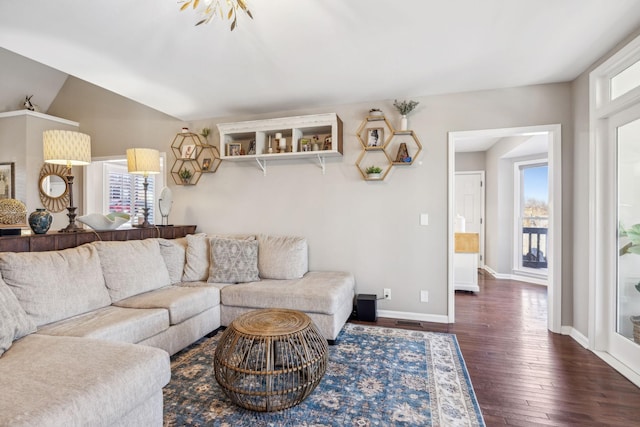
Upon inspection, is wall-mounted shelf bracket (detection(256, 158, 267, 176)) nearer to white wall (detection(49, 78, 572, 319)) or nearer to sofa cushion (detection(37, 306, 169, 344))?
white wall (detection(49, 78, 572, 319))

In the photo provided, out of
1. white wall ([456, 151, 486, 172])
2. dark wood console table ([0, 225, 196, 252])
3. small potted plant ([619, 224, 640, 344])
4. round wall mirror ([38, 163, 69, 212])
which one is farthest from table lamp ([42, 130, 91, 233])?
white wall ([456, 151, 486, 172])

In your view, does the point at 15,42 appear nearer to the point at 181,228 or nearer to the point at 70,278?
the point at 70,278

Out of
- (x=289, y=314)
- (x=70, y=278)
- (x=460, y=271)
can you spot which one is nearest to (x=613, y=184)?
(x=460, y=271)

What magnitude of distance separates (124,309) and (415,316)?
2.77 m

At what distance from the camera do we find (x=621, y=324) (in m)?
2.45

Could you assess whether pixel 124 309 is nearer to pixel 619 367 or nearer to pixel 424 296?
pixel 424 296

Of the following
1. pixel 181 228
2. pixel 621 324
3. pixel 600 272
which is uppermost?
pixel 181 228

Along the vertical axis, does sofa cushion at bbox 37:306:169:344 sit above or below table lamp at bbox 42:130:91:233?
below

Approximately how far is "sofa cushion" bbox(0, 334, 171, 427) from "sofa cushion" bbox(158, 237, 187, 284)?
143cm

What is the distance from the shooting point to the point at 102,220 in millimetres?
2898

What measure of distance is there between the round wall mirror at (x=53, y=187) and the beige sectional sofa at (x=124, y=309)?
2763 millimetres

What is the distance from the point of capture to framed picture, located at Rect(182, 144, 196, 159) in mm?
4113

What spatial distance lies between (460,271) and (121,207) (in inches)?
208

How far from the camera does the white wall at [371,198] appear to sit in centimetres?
324
